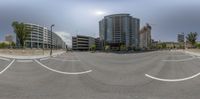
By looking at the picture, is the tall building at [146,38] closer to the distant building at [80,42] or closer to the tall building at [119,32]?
the tall building at [119,32]

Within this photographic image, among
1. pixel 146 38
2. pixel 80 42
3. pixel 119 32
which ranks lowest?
pixel 80 42

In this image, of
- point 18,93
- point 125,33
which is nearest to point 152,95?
point 18,93

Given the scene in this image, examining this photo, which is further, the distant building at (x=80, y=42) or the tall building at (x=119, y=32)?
the distant building at (x=80, y=42)

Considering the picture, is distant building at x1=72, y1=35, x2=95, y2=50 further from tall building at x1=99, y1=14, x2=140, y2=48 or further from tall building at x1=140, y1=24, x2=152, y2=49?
tall building at x1=140, y1=24, x2=152, y2=49

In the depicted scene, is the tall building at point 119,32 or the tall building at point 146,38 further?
the tall building at point 146,38

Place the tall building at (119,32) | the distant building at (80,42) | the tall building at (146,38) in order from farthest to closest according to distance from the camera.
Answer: the tall building at (146,38)
the distant building at (80,42)
the tall building at (119,32)

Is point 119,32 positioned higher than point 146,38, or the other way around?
point 119,32

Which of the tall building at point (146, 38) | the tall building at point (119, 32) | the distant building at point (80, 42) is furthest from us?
the tall building at point (146, 38)

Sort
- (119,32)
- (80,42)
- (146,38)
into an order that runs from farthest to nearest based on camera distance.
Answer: (146,38) → (80,42) → (119,32)

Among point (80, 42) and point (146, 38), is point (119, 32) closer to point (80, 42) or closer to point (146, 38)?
point (146, 38)

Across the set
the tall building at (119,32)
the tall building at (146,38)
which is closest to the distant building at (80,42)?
the tall building at (119,32)

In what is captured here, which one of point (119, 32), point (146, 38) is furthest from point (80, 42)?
point (146, 38)

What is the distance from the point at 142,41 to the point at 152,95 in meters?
153

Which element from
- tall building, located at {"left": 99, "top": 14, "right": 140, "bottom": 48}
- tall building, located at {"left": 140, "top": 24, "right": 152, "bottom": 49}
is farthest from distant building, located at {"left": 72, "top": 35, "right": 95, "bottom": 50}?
tall building, located at {"left": 140, "top": 24, "right": 152, "bottom": 49}
